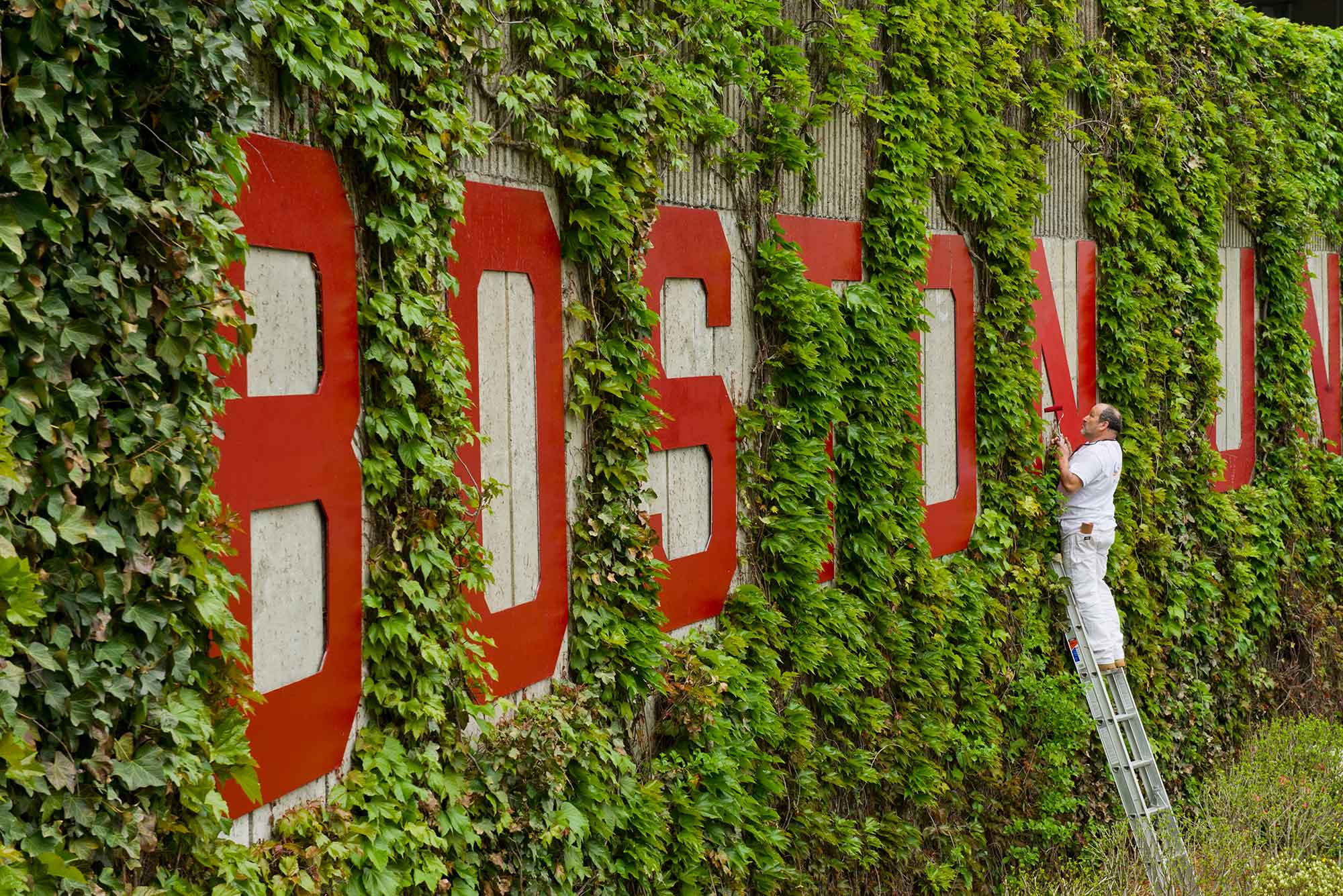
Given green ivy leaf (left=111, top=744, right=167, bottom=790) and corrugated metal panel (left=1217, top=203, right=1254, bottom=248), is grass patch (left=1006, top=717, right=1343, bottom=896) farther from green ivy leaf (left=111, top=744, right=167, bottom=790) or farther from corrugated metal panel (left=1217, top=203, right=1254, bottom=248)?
green ivy leaf (left=111, top=744, right=167, bottom=790)

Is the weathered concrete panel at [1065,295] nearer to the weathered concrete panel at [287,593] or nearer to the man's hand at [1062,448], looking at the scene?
the man's hand at [1062,448]

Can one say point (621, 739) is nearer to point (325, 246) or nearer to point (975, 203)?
point (325, 246)

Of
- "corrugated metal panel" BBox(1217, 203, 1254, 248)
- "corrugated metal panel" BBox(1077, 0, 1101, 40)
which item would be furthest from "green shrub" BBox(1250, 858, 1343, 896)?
"corrugated metal panel" BBox(1217, 203, 1254, 248)

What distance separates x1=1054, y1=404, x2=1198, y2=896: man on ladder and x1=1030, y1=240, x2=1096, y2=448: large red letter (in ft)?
0.94

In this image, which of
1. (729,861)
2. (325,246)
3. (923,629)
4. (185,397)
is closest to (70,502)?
(185,397)

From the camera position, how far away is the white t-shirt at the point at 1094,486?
770 centimetres

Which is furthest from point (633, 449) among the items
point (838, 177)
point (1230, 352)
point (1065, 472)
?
point (1230, 352)

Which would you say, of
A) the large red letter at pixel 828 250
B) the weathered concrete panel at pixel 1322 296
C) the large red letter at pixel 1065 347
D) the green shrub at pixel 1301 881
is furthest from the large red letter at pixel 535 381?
the weathered concrete panel at pixel 1322 296

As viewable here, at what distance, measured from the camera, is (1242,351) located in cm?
1028

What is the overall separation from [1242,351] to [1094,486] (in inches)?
133

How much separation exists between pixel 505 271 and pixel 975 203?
12.0 ft

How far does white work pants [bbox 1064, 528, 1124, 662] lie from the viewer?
778 cm

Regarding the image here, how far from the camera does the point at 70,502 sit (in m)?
2.67

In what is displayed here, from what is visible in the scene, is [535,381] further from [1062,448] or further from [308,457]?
[1062,448]
